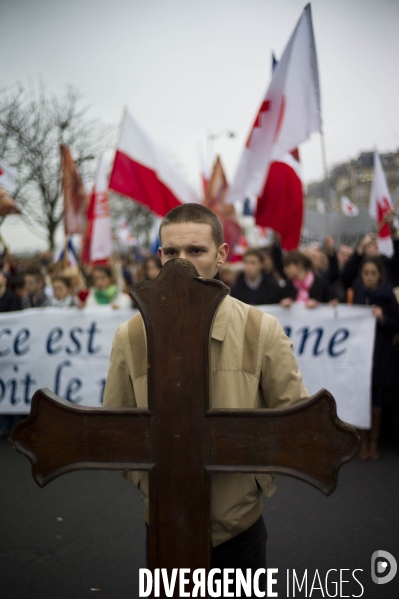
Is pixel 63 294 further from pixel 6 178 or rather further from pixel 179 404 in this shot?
pixel 179 404

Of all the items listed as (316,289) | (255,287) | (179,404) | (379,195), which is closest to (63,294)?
(255,287)

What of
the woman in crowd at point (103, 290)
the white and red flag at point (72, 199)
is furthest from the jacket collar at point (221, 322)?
the white and red flag at point (72, 199)

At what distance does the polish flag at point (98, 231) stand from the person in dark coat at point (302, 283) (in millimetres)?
2557

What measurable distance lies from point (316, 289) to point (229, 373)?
5.06 metres

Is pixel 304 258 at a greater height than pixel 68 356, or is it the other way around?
pixel 304 258

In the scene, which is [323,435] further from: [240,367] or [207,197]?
[207,197]

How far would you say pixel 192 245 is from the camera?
5.55 ft

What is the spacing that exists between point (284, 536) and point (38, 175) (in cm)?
1738

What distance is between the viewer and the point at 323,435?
4.35ft

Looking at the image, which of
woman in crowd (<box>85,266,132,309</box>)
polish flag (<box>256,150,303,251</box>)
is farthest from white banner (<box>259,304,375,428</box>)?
woman in crowd (<box>85,266,132,309</box>)

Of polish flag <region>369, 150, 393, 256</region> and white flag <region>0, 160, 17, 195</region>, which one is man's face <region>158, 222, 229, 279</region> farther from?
white flag <region>0, 160, 17, 195</region>

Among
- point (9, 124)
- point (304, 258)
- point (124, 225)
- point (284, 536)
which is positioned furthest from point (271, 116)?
point (124, 225)

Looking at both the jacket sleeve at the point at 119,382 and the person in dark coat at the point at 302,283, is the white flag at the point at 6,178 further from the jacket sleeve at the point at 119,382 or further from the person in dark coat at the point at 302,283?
the jacket sleeve at the point at 119,382

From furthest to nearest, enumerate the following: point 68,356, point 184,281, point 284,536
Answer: point 68,356, point 284,536, point 184,281
